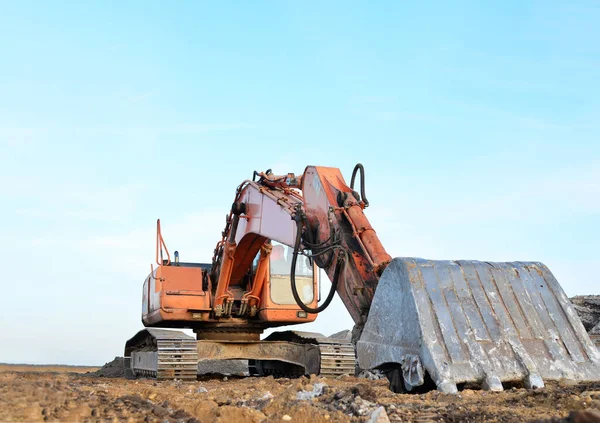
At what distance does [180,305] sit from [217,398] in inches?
196

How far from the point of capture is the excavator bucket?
196 inches

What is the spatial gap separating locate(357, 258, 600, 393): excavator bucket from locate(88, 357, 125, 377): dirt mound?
9512 millimetres

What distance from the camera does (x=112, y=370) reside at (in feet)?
47.5

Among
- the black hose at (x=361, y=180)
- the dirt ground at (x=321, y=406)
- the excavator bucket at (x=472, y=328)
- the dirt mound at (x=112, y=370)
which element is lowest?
the dirt ground at (x=321, y=406)

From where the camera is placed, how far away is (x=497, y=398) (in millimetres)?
4516

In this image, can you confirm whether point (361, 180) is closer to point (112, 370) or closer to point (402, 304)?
point (402, 304)

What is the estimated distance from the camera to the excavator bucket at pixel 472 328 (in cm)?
498

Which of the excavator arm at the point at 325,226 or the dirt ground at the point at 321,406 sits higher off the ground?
the excavator arm at the point at 325,226

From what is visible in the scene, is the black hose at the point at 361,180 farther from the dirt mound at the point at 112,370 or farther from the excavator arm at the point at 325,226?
the dirt mound at the point at 112,370

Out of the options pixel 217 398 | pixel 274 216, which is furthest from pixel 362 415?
pixel 274 216

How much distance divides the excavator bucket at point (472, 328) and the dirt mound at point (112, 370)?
951cm

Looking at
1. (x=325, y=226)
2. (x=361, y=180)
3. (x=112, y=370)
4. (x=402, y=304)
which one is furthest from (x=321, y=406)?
(x=112, y=370)

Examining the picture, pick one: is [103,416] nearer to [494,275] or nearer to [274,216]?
[494,275]

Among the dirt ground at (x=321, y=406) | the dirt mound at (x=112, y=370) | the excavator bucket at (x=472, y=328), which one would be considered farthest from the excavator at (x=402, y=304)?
the dirt mound at (x=112, y=370)
